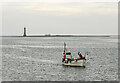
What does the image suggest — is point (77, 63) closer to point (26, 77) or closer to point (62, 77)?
point (62, 77)

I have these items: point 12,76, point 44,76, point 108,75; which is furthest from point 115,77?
point 12,76

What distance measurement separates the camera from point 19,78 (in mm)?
33625

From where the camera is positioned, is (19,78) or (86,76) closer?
(19,78)

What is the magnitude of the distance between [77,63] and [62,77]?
12022mm

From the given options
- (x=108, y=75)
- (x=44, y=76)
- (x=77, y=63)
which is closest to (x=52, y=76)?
(x=44, y=76)

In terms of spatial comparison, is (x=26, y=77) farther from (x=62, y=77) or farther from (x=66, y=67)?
(x=66, y=67)

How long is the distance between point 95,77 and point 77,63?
11.4 meters

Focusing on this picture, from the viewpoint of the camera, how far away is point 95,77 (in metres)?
35.5

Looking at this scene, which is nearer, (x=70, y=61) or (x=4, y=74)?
(x=4, y=74)

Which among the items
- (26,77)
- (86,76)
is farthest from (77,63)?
(26,77)

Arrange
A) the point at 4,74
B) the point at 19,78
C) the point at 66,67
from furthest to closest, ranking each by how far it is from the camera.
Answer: the point at 66,67, the point at 4,74, the point at 19,78

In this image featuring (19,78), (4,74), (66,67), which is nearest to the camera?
(19,78)

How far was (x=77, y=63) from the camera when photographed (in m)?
46.7

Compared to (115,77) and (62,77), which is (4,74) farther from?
(115,77)
